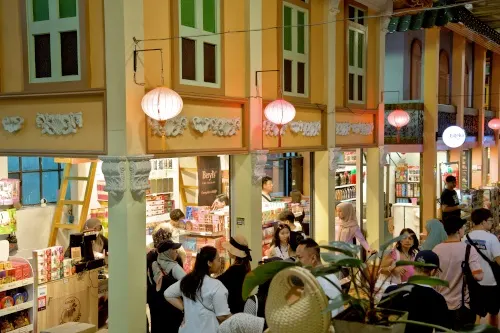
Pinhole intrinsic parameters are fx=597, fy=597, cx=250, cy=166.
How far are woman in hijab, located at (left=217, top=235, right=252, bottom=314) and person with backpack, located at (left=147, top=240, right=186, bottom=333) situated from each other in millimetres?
744

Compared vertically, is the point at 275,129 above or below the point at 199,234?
above

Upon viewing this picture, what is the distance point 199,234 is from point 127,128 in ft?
12.1

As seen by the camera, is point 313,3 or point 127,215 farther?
point 313,3

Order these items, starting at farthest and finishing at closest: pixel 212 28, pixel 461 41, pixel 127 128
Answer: pixel 461 41
pixel 212 28
pixel 127 128

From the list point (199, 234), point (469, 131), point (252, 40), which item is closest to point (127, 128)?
point (252, 40)

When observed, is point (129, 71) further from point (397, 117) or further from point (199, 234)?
point (397, 117)

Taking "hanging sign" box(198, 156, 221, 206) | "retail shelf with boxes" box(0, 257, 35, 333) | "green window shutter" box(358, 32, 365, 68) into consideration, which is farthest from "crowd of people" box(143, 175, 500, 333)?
"green window shutter" box(358, 32, 365, 68)

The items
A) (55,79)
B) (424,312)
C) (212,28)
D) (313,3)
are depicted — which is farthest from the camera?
(313,3)

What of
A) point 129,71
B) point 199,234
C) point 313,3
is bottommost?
point 199,234

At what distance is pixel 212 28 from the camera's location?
26.9ft

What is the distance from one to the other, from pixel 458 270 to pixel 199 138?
3.62m

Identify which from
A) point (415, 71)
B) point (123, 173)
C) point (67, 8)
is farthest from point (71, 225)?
point (415, 71)

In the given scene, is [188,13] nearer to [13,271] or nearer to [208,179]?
[208,179]

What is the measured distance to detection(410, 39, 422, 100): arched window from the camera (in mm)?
16516
